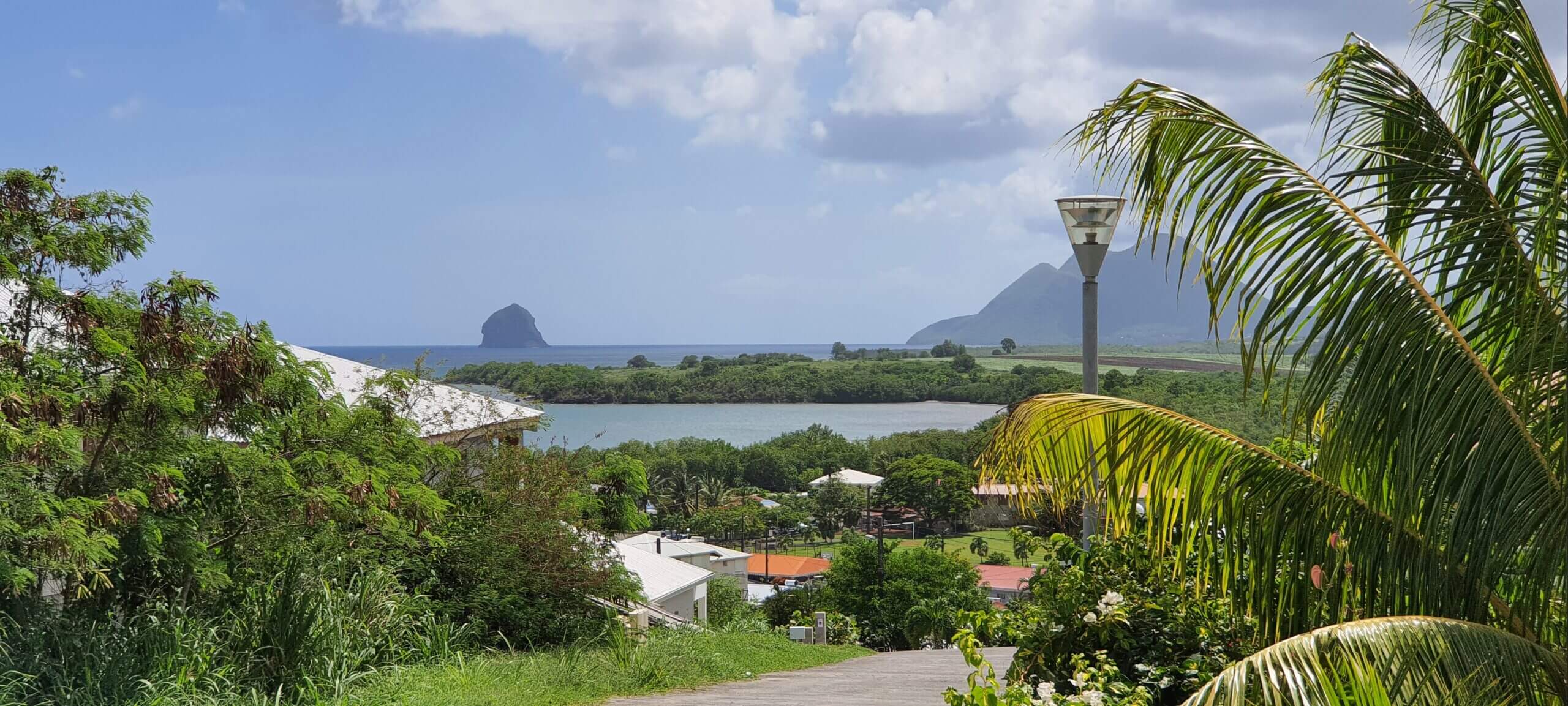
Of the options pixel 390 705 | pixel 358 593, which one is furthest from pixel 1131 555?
pixel 358 593

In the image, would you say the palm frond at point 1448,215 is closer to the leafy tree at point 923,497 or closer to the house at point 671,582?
the house at point 671,582

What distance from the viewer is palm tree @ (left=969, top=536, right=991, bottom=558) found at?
69562 millimetres

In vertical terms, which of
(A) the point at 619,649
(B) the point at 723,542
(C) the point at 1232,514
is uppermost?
(C) the point at 1232,514

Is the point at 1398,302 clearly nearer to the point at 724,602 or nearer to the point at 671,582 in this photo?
the point at 671,582

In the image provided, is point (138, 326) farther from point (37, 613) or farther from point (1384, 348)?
point (1384, 348)

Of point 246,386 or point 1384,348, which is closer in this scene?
point 1384,348

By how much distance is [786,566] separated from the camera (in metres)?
61.7

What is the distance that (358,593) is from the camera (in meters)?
10.2

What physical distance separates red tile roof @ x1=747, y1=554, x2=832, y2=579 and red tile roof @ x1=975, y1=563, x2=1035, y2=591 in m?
8.02

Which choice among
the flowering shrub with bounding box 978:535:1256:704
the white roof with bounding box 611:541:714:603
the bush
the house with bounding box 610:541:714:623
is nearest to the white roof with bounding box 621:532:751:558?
the bush

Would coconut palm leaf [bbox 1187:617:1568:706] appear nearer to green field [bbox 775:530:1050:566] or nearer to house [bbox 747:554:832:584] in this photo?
house [bbox 747:554:832:584]

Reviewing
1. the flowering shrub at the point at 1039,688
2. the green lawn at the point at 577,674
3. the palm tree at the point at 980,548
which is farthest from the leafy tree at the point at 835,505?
the flowering shrub at the point at 1039,688

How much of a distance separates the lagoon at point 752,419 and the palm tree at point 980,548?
1160 inches

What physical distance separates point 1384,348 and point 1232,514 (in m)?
1.19
